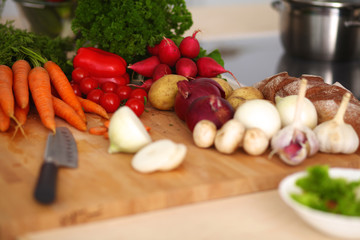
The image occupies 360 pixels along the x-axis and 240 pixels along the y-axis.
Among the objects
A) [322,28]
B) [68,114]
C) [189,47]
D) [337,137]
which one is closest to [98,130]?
[68,114]

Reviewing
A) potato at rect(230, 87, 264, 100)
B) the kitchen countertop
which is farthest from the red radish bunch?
the kitchen countertop

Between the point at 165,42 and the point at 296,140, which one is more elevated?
the point at 165,42

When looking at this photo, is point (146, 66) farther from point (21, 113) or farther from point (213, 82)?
point (21, 113)

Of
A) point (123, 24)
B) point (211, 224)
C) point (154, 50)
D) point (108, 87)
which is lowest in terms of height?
point (211, 224)

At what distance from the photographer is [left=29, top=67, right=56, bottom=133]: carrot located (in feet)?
4.61

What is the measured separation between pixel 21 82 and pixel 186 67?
22.5 inches

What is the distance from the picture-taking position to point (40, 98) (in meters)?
1.51

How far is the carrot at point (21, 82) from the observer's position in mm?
1480

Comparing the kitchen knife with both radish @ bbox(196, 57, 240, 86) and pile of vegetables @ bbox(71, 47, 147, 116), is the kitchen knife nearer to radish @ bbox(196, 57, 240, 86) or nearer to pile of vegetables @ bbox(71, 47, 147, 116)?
pile of vegetables @ bbox(71, 47, 147, 116)

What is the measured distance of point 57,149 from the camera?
Answer: 121 centimetres

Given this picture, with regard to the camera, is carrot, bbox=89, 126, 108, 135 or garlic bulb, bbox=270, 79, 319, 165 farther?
carrot, bbox=89, 126, 108, 135

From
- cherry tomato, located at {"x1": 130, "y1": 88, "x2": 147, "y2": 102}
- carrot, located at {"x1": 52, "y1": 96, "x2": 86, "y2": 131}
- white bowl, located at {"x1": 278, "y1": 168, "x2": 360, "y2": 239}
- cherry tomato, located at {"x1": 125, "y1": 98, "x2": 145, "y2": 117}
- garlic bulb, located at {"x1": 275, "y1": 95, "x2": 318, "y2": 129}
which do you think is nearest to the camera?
white bowl, located at {"x1": 278, "y1": 168, "x2": 360, "y2": 239}

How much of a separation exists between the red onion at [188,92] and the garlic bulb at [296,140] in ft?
1.08

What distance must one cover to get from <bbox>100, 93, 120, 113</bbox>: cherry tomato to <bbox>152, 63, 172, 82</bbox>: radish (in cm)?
19
